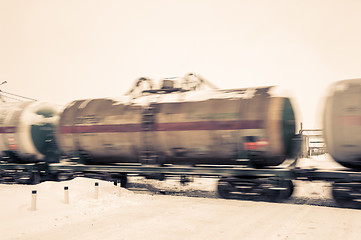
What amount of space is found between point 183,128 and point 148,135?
1.43m

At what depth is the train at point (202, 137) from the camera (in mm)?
10602

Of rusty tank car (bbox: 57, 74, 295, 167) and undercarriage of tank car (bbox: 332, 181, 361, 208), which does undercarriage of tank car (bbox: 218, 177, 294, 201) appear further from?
undercarriage of tank car (bbox: 332, 181, 361, 208)

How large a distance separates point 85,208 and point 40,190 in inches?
88.4

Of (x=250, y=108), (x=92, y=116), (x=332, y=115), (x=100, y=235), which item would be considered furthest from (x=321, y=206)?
(x=92, y=116)

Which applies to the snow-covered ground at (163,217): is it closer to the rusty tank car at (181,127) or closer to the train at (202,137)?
the train at (202,137)

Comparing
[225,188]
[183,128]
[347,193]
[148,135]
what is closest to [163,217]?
[225,188]

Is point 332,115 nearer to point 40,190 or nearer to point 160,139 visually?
point 160,139

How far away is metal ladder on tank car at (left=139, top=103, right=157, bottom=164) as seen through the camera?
1294 cm

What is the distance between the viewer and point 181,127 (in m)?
12.4

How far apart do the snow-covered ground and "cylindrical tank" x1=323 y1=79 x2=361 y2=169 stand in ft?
5.28

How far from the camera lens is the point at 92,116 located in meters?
14.0

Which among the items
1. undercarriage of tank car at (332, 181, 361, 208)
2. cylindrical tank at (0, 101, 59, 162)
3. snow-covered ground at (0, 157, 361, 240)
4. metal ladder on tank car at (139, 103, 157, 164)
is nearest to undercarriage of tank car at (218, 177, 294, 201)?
snow-covered ground at (0, 157, 361, 240)

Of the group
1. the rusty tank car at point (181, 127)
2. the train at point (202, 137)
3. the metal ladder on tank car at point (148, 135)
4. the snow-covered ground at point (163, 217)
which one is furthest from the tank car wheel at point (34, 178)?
the metal ladder on tank car at point (148, 135)

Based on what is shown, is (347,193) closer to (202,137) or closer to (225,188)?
(225,188)
